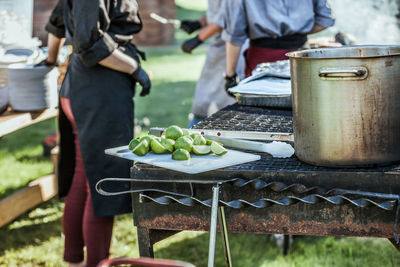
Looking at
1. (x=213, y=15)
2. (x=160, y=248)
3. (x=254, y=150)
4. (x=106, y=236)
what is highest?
(x=213, y=15)

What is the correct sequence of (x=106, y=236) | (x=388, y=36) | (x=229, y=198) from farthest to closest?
(x=388, y=36)
(x=106, y=236)
(x=229, y=198)

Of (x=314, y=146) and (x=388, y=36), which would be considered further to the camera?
(x=388, y=36)

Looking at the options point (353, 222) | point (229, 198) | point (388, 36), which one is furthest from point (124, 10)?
point (388, 36)

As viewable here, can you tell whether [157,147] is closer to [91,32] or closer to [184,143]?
[184,143]

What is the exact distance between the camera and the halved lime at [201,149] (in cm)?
147

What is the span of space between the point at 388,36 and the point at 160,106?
384cm

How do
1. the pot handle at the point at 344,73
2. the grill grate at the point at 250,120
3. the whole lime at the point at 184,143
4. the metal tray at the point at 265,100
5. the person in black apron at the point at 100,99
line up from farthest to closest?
the person in black apron at the point at 100,99
the metal tray at the point at 265,100
the grill grate at the point at 250,120
the whole lime at the point at 184,143
the pot handle at the point at 344,73

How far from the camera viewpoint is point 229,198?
4.57ft

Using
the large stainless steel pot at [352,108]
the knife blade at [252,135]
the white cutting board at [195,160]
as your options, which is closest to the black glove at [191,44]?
the knife blade at [252,135]

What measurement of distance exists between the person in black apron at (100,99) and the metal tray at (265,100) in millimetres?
661

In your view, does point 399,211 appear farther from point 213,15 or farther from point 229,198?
point 213,15

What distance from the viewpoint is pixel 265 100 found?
7.35 ft

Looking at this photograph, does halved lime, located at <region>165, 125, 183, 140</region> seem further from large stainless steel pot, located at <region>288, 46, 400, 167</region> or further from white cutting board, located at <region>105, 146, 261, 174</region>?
large stainless steel pot, located at <region>288, 46, 400, 167</region>

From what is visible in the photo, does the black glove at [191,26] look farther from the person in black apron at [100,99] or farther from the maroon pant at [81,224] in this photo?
the maroon pant at [81,224]
